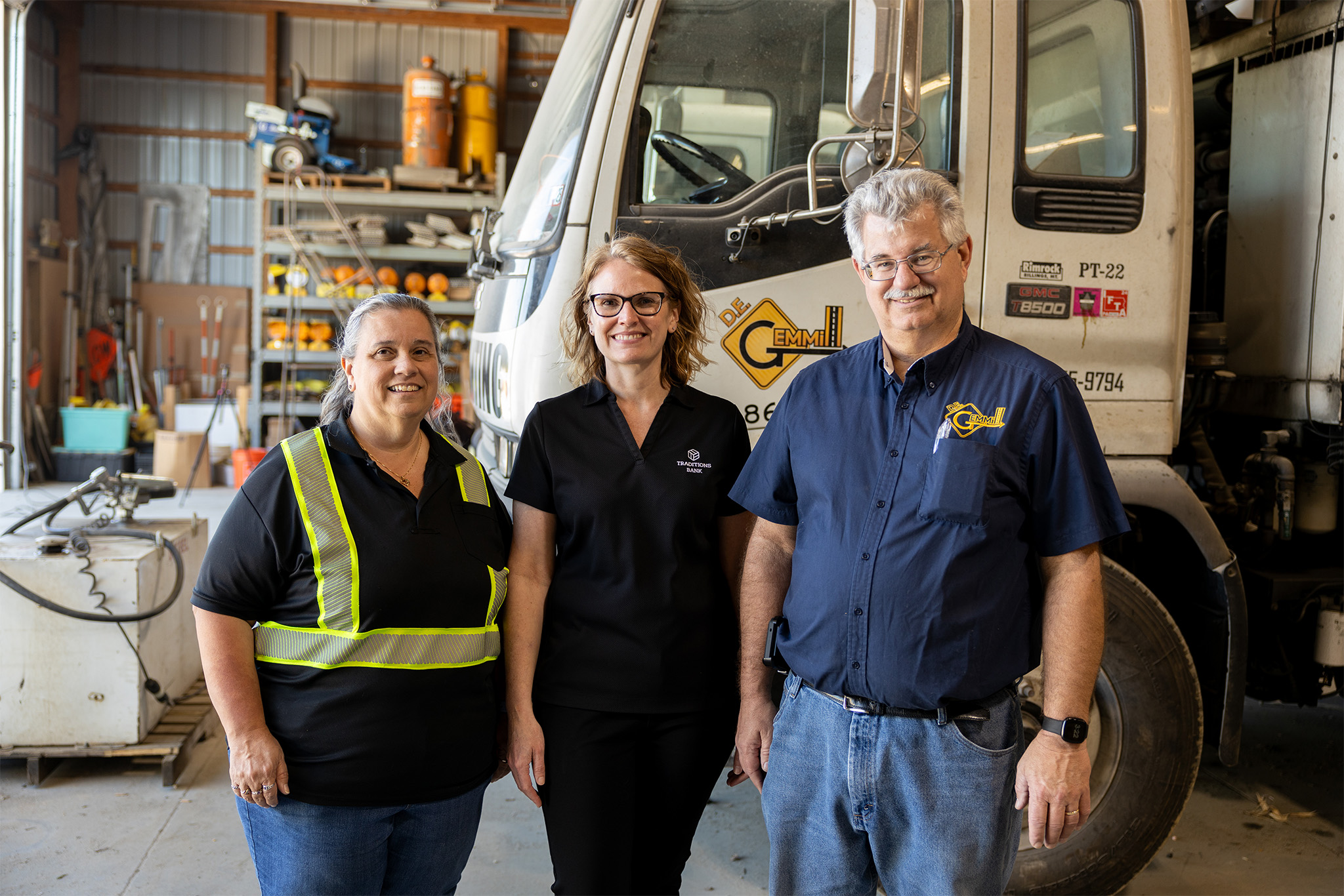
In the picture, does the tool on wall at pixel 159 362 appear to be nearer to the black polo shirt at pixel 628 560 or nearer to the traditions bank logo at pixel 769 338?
the traditions bank logo at pixel 769 338

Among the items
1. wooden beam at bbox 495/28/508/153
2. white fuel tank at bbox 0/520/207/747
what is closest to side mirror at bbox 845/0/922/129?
white fuel tank at bbox 0/520/207/747

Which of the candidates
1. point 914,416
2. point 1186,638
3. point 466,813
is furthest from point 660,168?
point 1186,638

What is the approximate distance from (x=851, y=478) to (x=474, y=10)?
10415mm

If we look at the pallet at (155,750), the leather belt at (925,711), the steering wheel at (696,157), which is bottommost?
the pallet at (155,750)

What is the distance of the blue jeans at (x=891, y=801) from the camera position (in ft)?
5.61

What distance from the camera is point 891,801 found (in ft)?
5.70

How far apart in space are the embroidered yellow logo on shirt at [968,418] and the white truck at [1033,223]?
3.20ft

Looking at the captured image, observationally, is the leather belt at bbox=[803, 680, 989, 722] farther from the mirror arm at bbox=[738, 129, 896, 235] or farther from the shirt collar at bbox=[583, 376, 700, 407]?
the mirror arm at bbox=[738, 129, 896, 235]

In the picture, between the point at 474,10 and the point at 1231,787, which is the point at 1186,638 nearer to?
the point at 1231,787

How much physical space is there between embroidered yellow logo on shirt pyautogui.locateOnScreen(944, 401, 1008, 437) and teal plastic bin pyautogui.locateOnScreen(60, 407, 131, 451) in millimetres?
10216

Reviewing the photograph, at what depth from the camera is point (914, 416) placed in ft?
5.76

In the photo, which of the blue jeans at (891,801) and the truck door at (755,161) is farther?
the truck door at (755,161)

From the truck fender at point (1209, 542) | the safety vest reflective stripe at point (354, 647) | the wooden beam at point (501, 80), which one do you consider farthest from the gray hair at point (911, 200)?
the wooden beam at point (501, 80)

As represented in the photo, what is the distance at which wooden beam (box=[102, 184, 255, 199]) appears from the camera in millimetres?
11219
